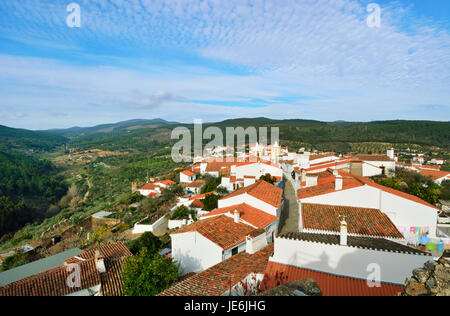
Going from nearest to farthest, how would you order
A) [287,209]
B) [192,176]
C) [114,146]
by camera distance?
[287,209] < [192,176] < [114,146]

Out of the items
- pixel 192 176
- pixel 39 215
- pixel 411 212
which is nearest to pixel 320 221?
pixel 411 212

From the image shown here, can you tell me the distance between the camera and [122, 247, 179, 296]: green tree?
798 cm

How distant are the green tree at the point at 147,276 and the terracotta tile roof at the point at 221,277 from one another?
98cm

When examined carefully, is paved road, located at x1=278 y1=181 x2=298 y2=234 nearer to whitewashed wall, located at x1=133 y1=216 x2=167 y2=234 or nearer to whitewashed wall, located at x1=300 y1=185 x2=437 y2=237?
whitewashed wall, located at x1=300 y1=185 x2=437 y2=237

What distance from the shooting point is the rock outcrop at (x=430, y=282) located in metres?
3.50

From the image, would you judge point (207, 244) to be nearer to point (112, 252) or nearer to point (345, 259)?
point (112, 252)

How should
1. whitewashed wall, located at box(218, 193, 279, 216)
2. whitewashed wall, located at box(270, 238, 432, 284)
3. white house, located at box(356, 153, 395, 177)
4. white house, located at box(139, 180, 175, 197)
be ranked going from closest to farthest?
whitewashed wall, located at box(270, 238, 432, 284) → whitewashed wall, located at box(218, 193, 279, 216) → white house, located at box(356, 153, 395, 177) → white house, located at box(139, 180, 175, 197)

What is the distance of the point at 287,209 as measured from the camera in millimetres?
18422

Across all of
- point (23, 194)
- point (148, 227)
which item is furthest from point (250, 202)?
point (23, 194)

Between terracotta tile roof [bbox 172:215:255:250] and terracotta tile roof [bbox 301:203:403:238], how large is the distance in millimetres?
2904

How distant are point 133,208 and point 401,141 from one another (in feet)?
190

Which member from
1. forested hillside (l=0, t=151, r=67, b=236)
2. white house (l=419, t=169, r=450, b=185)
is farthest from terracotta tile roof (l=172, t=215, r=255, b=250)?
forested hillside (l=0, t=151, r=67, b=236)

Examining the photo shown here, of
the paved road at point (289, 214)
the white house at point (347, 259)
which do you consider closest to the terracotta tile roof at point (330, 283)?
the white house at point (347, 259)
